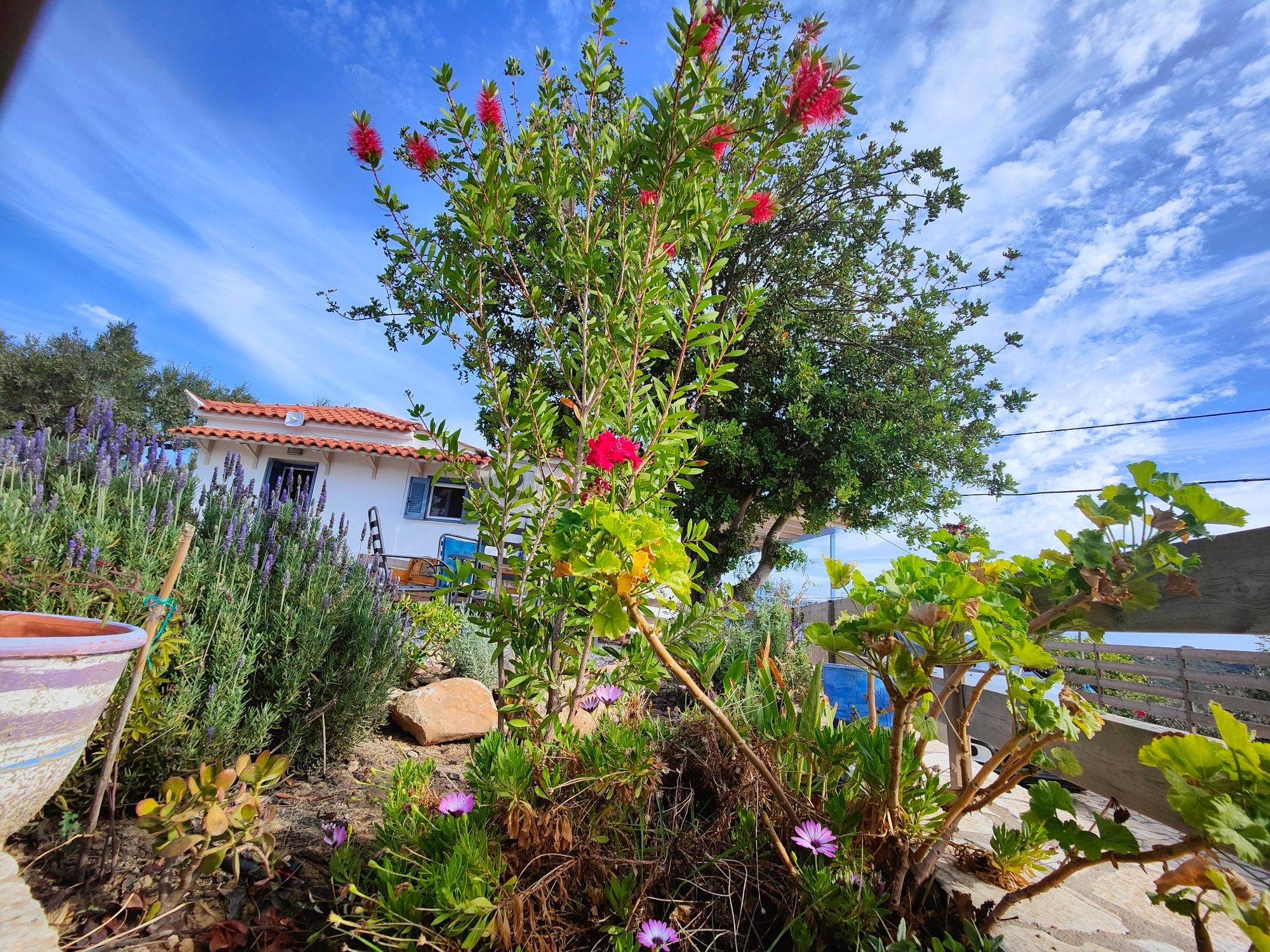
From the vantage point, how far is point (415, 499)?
1302cm

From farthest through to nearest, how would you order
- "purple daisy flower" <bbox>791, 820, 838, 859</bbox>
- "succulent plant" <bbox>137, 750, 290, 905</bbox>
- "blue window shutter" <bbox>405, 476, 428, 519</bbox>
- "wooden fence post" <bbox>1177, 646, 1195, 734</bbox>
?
"blue window shutter" <bbox>405, 476, 428, 519</bbox> → "wooden fence post" <bbox>1177, 646, 1195, 734</bbox> → "succulent plant" <bbox>137, 750, 290, 905</bbox> → "purple daisy flower" <bbox>791, 820, 838, 859</bbox>

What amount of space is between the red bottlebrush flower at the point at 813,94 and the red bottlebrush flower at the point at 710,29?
25 centimetres

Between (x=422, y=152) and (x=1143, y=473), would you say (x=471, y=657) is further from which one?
(x=1143, y=473)

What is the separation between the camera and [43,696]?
4.37 ft

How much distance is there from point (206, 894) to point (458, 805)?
85 centimetres

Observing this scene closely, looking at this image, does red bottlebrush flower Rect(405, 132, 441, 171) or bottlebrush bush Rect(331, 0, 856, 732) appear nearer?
bottlebrush bush Rect(331, 0, 856, 732)

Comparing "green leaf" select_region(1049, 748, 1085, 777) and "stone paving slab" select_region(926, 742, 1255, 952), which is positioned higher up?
"green leaf" select_region(1049, 748, 1085, 777)

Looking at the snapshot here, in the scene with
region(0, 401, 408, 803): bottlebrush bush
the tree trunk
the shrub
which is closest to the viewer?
region(0, 401, 408, 803): bottlebrush bush

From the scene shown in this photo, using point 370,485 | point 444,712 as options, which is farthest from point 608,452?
point 370,485

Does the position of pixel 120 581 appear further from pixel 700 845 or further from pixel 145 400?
pixel 145 400

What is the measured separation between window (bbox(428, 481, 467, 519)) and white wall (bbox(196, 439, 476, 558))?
24cm

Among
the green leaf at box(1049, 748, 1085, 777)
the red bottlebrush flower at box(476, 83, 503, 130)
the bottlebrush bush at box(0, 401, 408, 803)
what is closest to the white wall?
the bottlebrush bush at box(0, 401, 408, 803)

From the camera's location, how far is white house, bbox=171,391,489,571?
1268 cm

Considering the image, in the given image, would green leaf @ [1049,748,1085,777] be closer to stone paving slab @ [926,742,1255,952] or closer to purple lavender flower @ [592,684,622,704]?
stone paving slab @ [926,742,1255,952]
